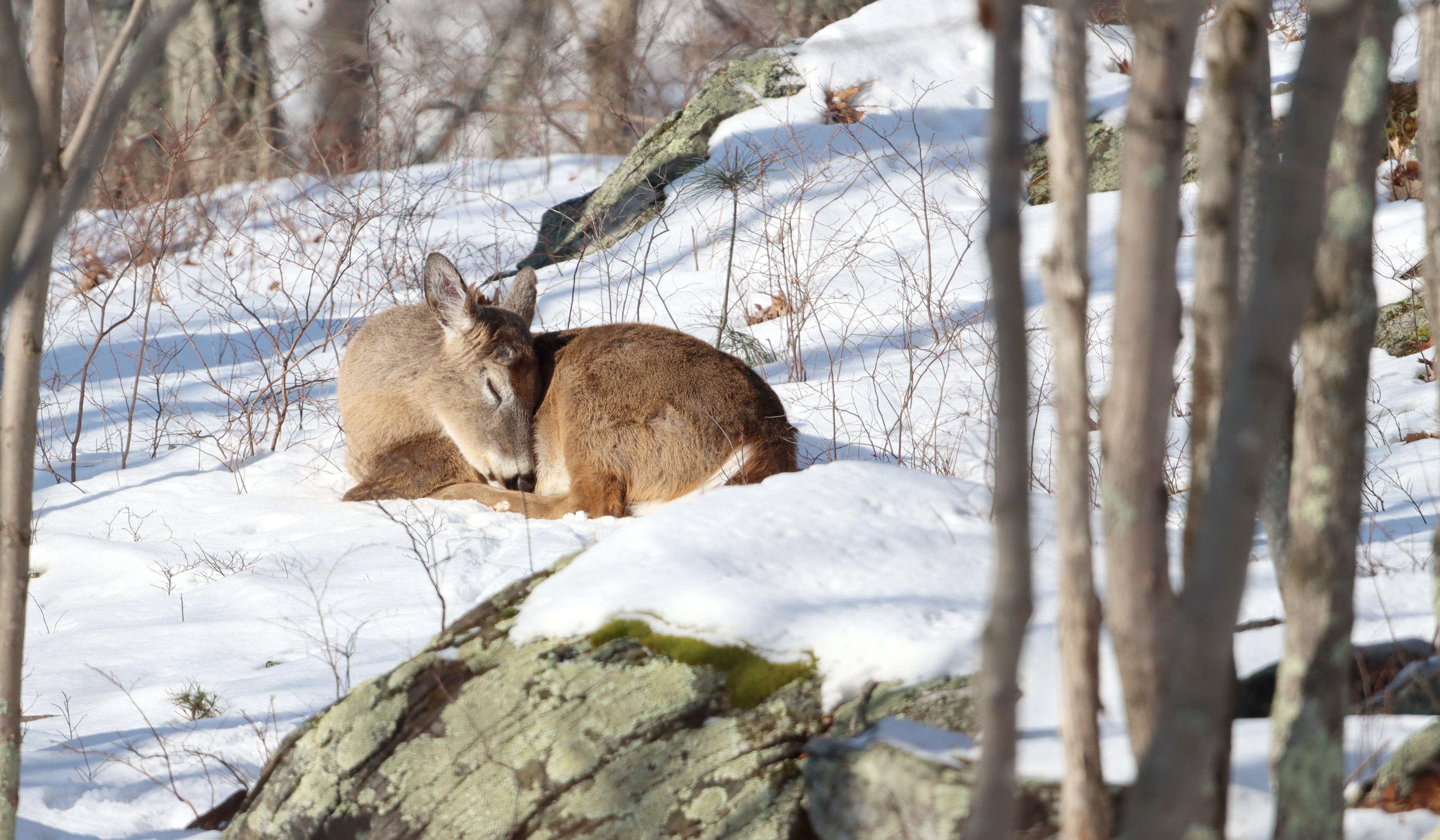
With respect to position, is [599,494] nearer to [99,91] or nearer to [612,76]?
[99,91]

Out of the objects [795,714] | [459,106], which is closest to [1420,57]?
[795,714]

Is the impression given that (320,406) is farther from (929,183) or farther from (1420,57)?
(1420,57)

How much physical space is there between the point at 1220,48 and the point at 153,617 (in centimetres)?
400

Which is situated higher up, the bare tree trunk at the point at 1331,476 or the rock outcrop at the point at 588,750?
the bare tree trunk at the point at 1331,476

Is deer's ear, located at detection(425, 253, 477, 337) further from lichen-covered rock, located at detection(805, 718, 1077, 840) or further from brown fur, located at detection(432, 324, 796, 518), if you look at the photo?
lichen-covered rock, located at detection(805, 718, 1077, 840)

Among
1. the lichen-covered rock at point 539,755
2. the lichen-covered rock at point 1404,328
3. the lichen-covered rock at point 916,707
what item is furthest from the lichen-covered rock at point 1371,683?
the lichen-covered rock at point 1404,328

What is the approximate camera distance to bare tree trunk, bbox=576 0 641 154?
47.3 ft

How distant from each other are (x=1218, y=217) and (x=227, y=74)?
14263 mm

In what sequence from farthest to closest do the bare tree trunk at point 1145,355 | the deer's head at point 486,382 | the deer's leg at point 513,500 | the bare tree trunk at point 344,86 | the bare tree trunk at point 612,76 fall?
the bare tree trunk at point 612,76 < the bare tree trunk at point 344,86 < the deer's head at point 486,382 < the deer's leg at point 513,500 < the bare tree trunk at point 1145,355

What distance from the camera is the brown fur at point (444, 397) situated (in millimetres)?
5562

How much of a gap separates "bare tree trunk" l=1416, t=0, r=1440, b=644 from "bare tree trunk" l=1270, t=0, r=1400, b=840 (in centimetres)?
86

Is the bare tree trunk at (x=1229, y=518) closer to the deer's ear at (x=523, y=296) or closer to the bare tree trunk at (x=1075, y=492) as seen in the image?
the bare tree trunk at (x=1075, y=492)

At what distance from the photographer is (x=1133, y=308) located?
1505 mm

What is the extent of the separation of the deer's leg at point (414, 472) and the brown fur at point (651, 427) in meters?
0.16
